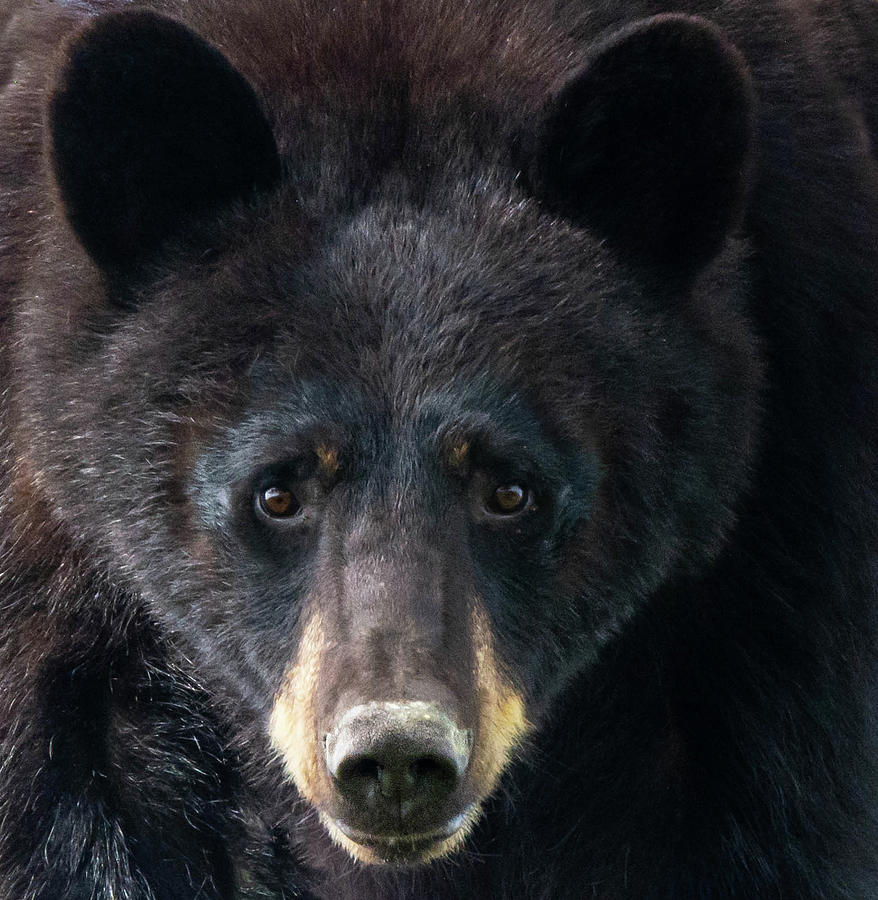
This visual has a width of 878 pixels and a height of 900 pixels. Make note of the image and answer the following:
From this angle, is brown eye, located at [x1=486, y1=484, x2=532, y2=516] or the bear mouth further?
brown eye, located at [x1=486, y1=484, x2=532, y2=516]

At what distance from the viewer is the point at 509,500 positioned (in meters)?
4.35

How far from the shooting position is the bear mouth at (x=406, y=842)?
4.16 metres

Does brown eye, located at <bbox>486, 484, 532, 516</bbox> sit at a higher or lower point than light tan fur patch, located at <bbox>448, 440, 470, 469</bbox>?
lower

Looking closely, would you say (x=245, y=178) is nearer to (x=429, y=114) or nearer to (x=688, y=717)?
(x=429, y=114)

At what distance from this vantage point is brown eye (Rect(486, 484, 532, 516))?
170 inches

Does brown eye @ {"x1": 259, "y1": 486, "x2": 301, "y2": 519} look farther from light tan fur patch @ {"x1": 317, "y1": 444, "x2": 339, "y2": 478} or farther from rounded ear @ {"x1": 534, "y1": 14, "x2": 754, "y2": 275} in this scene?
rounded ear @ {"x1": 534, "y1": 14, "x2": 754, "y2": 275}

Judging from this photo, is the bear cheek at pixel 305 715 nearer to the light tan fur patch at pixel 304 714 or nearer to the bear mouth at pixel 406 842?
the light tan fur patch at pixel 304 714

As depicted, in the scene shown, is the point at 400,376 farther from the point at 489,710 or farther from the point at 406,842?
the point at 406,842

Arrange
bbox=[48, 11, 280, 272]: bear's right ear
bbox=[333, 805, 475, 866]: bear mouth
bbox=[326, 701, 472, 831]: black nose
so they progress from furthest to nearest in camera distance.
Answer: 1. bbox=[48, 11, 280, 272]: bear's right ear
2. bbox=[333, 805, 475, 866]: bear mouth
3. bbox=[326, 701, 472, 831]: black nose

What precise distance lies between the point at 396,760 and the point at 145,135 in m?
1.60

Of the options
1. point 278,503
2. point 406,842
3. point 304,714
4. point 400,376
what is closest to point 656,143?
point 400,376

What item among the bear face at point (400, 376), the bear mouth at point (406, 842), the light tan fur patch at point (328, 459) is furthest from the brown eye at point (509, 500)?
the bear mouth at point (406, 842)

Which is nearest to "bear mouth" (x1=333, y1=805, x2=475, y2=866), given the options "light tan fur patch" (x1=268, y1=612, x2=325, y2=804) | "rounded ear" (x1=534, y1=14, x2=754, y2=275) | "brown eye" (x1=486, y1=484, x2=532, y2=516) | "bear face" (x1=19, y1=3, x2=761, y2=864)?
"bear face" (x1=19, y1=3, x2=761, y2=864)

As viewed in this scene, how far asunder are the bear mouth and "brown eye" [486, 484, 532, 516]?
659 mm
